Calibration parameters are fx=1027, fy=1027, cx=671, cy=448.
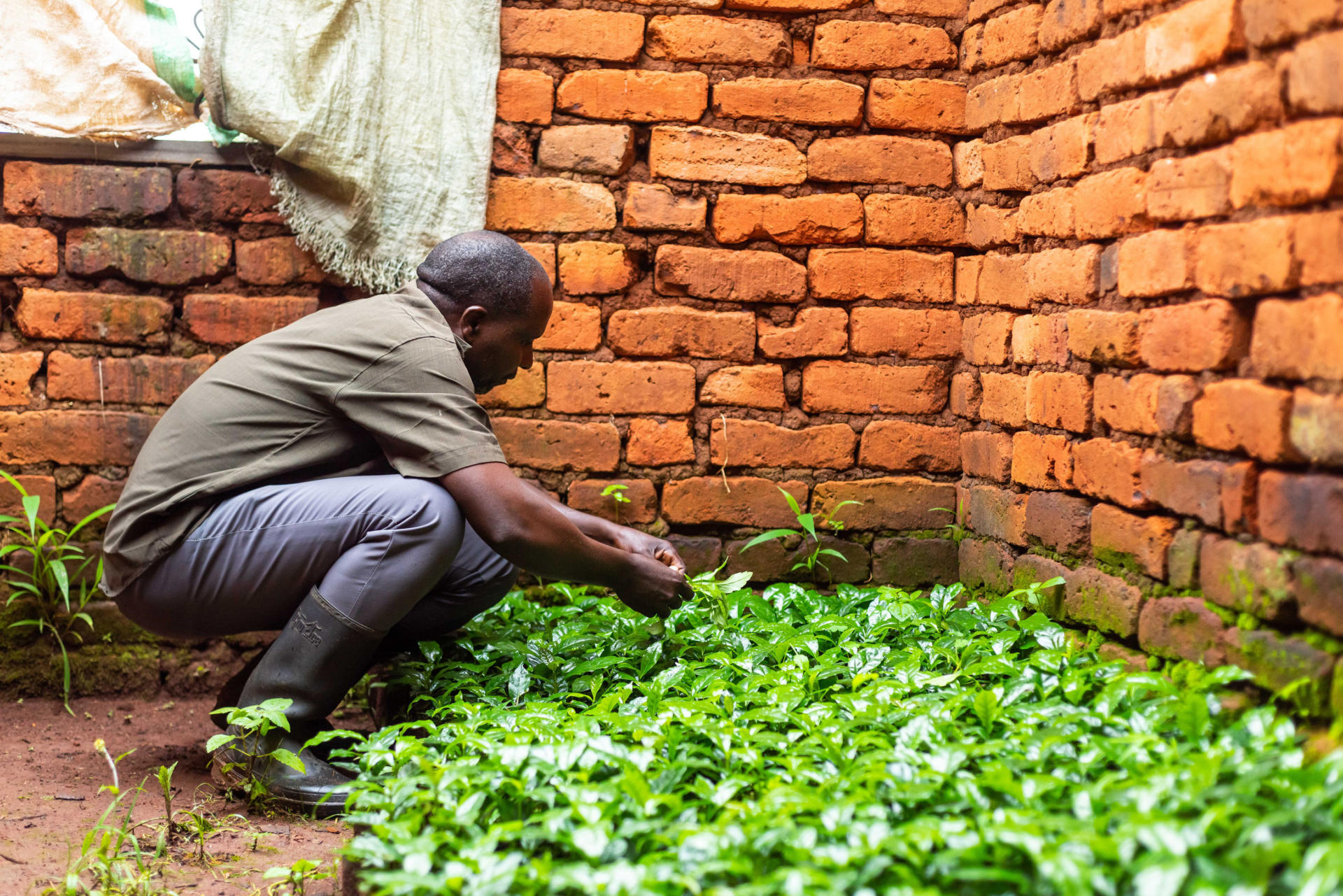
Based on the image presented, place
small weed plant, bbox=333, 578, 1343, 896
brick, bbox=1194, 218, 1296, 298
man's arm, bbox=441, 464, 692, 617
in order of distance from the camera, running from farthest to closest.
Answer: man's arm, bbox=441, 464, 692, 617
brick, bbox=1194, 218, 1296, 298
small weed plant, bbox=333, 578, 1343, 896

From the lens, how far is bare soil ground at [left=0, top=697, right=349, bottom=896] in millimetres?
2061

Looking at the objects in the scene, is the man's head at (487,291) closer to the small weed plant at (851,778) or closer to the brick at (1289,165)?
the small weed plant at (851,778)

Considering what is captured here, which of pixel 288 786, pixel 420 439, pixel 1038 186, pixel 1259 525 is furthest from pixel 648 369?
pixel 1259 525

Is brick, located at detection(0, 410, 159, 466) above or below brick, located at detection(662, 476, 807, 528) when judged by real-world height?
above

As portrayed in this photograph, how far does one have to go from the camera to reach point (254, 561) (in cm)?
241

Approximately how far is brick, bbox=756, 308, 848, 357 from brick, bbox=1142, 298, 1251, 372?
1.04 metres

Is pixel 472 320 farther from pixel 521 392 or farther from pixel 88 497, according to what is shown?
pixel 88 497

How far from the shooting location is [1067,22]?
2.54 metres

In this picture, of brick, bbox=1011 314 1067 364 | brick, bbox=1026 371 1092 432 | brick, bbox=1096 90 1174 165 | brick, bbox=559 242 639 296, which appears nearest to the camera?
brick, bbox=1096 90 1174 165

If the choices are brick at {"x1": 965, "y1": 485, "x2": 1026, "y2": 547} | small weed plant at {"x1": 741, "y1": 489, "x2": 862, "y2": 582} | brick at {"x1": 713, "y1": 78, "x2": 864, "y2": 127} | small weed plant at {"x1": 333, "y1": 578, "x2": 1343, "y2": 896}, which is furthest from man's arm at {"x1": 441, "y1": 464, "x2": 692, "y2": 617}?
brick at {"x1": 713, "y1": 78, "x2": 864, "y2": 127}

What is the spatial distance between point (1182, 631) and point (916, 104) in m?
1.75

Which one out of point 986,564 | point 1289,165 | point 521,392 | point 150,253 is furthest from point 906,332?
point 150,253

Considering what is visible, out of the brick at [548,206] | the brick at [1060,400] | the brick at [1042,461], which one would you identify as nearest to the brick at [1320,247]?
the brick at [1060,400]

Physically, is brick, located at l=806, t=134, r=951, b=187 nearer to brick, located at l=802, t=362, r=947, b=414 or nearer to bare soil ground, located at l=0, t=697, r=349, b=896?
brick, located at l=802, t=362, r=947, b=414
